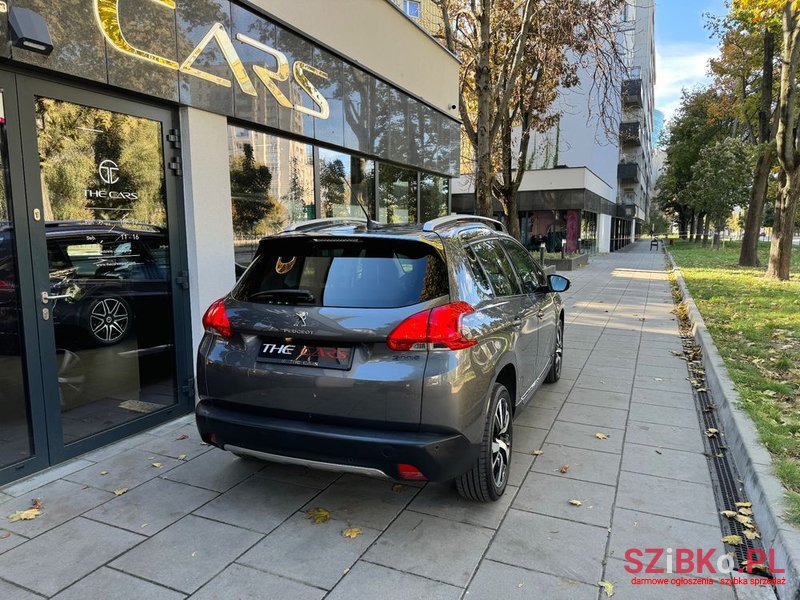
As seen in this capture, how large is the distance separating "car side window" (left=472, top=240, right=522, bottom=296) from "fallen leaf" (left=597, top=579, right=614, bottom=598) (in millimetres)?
1814

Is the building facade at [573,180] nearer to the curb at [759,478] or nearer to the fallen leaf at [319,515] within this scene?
the curb at [759,478]

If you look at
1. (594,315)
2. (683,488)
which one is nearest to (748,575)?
(683,488)

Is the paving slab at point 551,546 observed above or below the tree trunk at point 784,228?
below

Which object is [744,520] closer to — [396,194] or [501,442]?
[501,442]

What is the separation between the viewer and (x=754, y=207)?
1858 centimetres

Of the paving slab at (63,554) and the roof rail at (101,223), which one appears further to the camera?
the roof rail at (101,223)

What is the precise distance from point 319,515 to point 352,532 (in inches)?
10.8

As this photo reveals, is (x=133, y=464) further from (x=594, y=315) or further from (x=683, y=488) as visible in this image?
(x=594, y=315)

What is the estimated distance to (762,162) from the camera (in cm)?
1773

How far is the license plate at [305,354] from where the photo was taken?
2.92 m

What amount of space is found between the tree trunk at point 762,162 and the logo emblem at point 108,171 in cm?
1661

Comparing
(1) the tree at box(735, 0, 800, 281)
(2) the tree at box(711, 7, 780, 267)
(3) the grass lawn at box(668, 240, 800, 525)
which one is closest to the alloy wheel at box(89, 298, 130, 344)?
(3) the grass lawn at box(668, 240, 800, 525)

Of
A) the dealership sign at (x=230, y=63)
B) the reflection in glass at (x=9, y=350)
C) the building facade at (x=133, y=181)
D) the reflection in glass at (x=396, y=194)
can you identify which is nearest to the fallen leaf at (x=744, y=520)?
the building facade at (x=133, y=181)

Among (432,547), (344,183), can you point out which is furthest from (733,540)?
(344,183)
